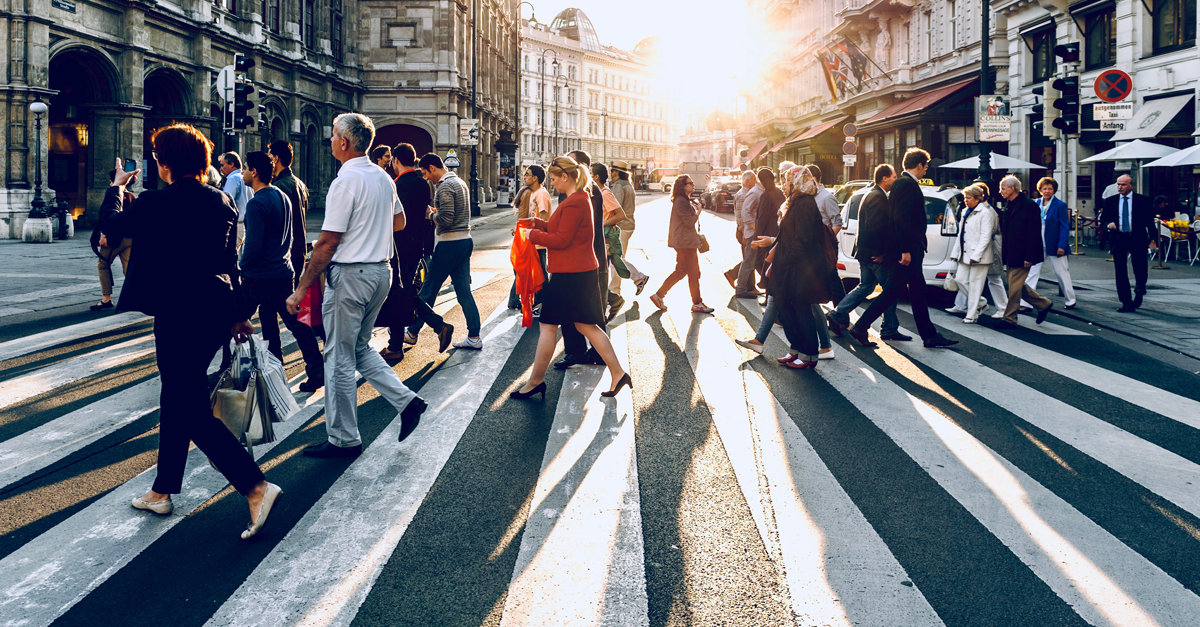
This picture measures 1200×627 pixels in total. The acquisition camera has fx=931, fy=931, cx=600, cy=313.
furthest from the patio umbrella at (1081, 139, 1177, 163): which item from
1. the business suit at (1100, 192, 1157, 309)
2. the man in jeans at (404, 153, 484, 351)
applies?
the man in jeans at (404, 153, 484, 351)

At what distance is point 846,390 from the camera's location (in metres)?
7.05

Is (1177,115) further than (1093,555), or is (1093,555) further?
(1177,115)

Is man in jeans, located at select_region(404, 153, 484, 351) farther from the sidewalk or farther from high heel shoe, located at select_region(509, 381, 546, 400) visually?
the sidewalk

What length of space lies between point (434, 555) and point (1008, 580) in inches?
90.0

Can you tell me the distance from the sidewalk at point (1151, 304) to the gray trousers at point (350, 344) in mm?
7441

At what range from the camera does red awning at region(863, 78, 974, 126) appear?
2727cm

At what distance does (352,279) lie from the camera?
5.13 m

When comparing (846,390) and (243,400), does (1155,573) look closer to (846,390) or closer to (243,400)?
(846,390)

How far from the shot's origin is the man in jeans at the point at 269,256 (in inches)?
262

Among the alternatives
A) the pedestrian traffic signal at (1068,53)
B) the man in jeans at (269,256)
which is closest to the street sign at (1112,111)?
the pedestrian traffic signal at (1068,53)

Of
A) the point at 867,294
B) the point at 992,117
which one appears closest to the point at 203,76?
the point at 992,117

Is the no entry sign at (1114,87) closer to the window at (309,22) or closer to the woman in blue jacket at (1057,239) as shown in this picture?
the woman in blue jacket at (1057,239)

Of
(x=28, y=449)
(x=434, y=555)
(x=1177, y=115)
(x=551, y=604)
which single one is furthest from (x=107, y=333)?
(x=1177, y=115)

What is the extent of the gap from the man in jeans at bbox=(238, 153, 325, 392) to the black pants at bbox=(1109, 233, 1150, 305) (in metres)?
9.39
